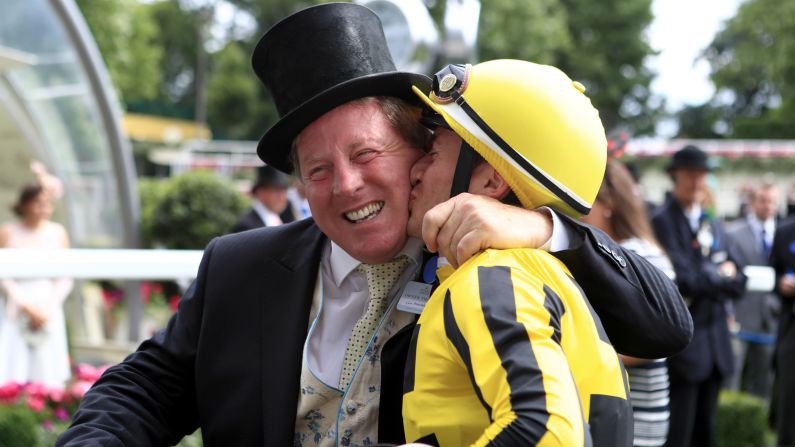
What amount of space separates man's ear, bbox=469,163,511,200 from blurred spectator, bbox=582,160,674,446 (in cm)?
218

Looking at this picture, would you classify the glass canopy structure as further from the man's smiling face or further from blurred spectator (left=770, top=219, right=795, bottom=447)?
the man's smiling face

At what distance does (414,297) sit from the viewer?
204cm

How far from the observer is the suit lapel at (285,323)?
212cm

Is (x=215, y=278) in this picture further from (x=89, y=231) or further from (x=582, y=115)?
(x=89, y=231)

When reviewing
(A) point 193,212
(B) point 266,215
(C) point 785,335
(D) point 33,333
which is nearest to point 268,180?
(B) point 266,215

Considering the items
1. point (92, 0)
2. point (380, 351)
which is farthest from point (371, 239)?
point (92, 0)

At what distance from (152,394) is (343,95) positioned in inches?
35.0

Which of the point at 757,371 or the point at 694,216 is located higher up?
the point at 694,216

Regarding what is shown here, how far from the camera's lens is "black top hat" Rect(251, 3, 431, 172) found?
215 cm

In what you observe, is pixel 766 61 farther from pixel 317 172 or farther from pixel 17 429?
pixel 317 172

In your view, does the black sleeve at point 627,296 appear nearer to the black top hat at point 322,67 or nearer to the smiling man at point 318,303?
the smiling man at point 318,303

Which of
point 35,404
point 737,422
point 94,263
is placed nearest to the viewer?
point 94,263

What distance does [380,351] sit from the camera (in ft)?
6.89

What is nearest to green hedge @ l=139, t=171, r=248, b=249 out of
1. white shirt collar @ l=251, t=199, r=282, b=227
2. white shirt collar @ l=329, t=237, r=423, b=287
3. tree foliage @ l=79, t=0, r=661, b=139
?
white shirt collar @ l=251, t=199, r=282, b=227
